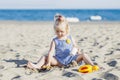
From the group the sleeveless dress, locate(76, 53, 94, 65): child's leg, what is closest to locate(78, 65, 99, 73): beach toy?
locate(76, 53, 94, 65): child's leg

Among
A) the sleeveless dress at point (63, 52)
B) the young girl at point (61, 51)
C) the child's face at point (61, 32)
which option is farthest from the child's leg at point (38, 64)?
the child's face at point (61, 32)

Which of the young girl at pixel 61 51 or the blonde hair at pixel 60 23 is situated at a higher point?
the blonde hair at pixel 60 23

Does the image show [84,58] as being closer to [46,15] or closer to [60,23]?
[60,23]

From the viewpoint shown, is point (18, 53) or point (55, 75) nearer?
point (55, 75)

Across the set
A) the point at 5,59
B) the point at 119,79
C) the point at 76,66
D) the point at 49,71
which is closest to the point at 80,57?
the point at 76,66

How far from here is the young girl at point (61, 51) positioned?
4867mm

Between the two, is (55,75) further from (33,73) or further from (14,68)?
(14,68)

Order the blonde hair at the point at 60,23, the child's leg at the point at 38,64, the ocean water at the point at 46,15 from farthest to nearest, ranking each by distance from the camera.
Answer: the ocean water at the point at 46,15, the blonde hair at the point at 60,23, the child's leg at the point at 38,64

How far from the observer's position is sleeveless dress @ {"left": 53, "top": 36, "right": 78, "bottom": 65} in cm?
495

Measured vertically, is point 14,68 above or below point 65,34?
below

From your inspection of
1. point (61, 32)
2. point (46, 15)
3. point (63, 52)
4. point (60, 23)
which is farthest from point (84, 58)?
point (46, 15)

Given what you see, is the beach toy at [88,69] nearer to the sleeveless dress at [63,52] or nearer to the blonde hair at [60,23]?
the sleeveless dress at [63,52]

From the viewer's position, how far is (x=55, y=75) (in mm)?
4344

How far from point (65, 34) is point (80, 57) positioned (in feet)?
1.47
